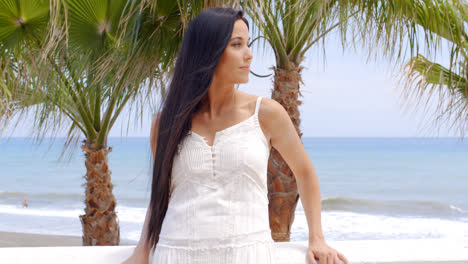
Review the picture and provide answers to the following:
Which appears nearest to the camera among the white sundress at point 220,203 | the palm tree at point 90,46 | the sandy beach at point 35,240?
the white sundress at point 220,203

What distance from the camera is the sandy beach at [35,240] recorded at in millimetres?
10416

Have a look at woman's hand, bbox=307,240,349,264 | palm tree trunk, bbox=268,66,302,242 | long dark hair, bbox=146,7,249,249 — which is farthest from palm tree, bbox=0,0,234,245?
woman's hand, bbox=307,240,349,264

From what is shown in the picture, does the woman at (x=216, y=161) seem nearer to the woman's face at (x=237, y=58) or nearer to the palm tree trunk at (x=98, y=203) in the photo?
the woman's face at (x=237, y=58)

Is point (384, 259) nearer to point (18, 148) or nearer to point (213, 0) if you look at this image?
point (213, 0)

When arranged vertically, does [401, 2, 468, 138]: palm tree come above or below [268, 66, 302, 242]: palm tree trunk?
above

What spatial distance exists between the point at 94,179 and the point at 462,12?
11.4ft

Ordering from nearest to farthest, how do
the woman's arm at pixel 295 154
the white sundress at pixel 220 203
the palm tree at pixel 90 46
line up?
the white sundress at pixel 220 203 < the woman's arm at pixel 295 154 < the palm tree at pixel 90 46

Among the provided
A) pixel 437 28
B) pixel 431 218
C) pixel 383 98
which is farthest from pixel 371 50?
pixel 383 98

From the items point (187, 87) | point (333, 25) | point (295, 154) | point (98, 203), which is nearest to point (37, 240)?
point (98, 203)

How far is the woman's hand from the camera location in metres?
1.41

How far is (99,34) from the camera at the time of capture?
9.80ft

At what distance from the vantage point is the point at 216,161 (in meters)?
1.38

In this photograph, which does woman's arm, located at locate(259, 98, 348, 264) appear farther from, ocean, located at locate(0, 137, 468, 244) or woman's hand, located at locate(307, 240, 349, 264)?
ocean, located at locate(0, 137, 468, 244)

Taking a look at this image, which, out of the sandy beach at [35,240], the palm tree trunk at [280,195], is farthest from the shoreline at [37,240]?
the palm tree trunk at [280,195]
